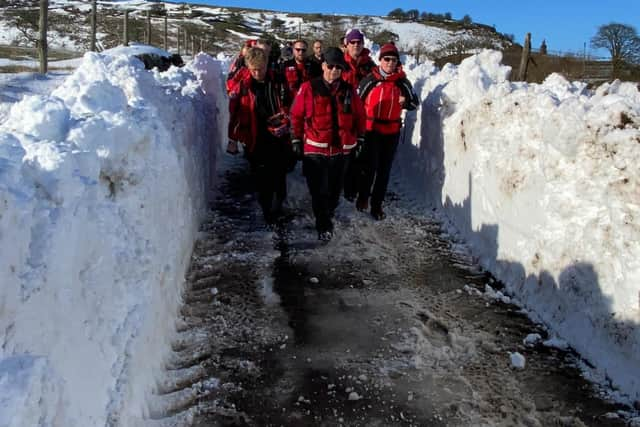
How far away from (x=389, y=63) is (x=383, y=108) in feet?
1.61

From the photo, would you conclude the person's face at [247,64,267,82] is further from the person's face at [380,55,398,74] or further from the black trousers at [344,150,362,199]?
the black trousers at [344,150,362,199]

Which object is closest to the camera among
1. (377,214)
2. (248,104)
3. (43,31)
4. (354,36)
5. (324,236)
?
(324,236)

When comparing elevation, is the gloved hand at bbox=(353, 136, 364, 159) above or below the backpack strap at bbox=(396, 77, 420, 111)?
below

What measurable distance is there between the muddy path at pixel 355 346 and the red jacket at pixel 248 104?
3.87 feet

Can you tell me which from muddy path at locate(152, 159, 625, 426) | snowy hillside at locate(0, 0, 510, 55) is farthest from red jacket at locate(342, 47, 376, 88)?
snowy hillside at locate(0, 0, 510, 55)

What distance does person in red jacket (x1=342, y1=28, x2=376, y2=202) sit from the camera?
22.8 ft

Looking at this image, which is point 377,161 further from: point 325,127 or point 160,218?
point 160,218

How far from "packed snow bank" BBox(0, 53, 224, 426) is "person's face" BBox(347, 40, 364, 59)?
328 cm

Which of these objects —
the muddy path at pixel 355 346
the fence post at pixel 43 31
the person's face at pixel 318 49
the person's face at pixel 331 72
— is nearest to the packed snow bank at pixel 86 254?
the muddy path at pixel 355 346

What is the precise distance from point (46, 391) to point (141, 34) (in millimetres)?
51284

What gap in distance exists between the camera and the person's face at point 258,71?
18.9ft

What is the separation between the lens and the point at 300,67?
7.69 m

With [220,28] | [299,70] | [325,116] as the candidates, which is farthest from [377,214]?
[220,28]

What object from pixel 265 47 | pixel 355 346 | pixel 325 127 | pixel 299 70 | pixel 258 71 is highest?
pixel 265 47
